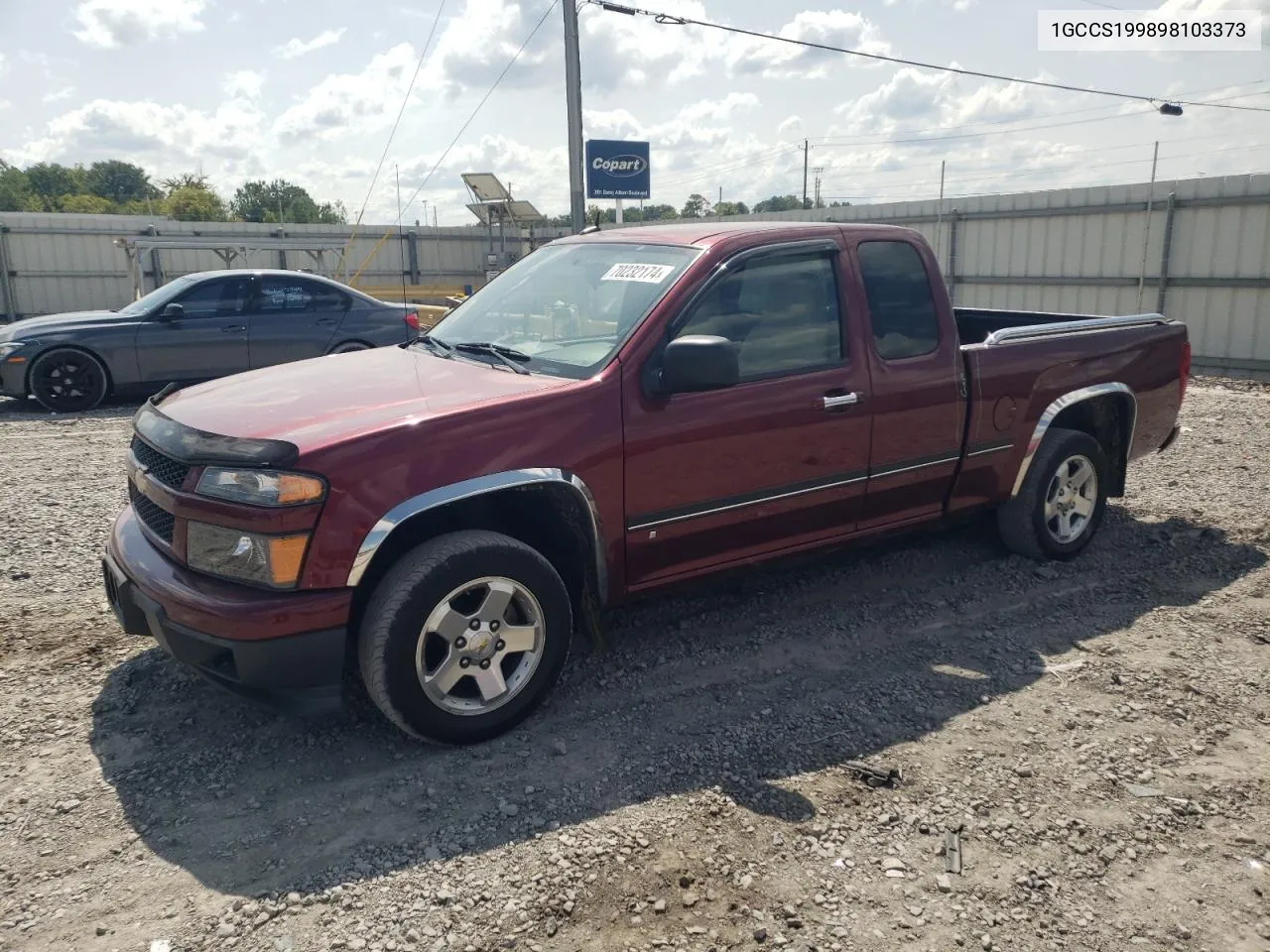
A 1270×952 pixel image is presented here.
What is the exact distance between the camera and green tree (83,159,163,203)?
82938mm

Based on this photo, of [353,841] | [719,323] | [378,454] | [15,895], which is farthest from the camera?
[719,323]

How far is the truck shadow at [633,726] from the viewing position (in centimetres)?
319

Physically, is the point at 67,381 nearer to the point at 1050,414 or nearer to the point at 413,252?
the point at 1050,414

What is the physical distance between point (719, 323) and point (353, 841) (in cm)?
246

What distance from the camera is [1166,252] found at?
14.3 metres

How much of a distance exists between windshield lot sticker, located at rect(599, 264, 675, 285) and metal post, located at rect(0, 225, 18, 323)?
73.6 ft

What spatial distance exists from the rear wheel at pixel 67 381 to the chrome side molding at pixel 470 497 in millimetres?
8707

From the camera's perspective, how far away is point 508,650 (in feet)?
12.1

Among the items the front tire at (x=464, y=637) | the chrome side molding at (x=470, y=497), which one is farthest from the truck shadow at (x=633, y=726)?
the chrome side molding at (x=470, y=497)

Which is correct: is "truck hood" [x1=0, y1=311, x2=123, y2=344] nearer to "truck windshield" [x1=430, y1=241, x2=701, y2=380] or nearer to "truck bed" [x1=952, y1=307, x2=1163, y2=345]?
"truck windshield" [x1=430, y1=241, x2=701, y2=380]

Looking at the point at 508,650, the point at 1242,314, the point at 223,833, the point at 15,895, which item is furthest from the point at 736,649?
the point at 1242,314

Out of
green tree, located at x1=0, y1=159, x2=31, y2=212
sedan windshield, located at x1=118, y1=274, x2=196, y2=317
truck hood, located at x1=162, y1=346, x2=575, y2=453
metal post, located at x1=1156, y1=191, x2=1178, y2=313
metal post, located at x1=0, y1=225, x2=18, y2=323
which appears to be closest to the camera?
truck hood, located at x1=162, y1=346, x2=575, y2=453

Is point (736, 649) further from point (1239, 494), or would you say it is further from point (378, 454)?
point (1239, 494)

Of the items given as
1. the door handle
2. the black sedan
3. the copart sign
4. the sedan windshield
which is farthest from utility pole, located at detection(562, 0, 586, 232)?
the door handle
